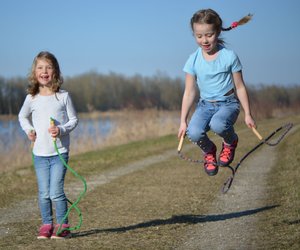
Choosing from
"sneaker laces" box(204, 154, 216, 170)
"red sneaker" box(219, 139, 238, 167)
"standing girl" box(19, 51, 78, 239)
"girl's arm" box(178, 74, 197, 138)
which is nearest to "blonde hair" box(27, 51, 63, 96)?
"standing girl" box(19, 51, 78, 239)

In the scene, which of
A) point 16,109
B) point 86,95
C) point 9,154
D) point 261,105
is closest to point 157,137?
point 16,109

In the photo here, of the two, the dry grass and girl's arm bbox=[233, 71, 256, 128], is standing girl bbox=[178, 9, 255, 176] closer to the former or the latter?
girl's arm bbox=[233, 71, 256, 128]

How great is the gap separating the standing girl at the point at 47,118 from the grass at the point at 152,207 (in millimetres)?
828

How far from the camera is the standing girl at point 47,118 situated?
672 centimetres

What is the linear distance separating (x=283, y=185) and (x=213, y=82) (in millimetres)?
5769

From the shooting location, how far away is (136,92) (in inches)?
2009

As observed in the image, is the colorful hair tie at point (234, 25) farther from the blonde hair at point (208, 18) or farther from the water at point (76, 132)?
the water at point (76, 132)

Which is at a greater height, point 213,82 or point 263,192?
point 213,82

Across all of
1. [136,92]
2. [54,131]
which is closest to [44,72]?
[54,131]

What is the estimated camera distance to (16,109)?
26812mm

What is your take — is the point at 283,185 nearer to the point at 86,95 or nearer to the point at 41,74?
the point at 41,74

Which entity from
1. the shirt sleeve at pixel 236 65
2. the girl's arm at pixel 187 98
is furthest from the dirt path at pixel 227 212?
the shirt sleeve at pixel 236 65

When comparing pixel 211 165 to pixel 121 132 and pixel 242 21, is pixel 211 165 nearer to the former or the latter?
pixel 242 21

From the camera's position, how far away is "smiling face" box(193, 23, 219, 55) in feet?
21.2
